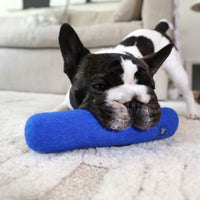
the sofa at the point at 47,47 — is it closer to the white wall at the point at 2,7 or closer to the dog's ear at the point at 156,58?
the dog's ear at the point at 156,58

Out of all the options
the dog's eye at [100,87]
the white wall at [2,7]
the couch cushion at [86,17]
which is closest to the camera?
the dog's eye at [100,87]

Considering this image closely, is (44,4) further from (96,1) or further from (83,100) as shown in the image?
(83,100)

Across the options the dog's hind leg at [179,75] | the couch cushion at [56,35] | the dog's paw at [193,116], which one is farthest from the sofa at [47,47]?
the dog's paw at [193,116]

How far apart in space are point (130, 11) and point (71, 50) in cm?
162

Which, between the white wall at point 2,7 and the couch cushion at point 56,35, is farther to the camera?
the white wall at point 2,7

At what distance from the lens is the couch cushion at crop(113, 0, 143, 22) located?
2275 mm

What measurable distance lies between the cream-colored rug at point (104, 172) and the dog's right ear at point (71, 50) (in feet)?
1.10

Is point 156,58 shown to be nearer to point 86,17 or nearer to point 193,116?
point 193,116

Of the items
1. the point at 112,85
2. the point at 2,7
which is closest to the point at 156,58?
the point at 112,85

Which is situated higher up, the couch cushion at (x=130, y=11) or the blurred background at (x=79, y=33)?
the couch cushion at (x=130, y=11)

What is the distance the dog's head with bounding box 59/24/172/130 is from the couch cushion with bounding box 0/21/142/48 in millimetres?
1274

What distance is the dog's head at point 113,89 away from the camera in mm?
677

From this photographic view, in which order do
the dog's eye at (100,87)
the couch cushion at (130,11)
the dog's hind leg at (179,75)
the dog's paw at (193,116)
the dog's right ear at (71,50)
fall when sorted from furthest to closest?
the couch cushion at (130,11) < the dog's hind leg at (179,75) < the dog's paw at (193,116) < the dog's right ear at (71,50) < the dog's eye at (100,87)

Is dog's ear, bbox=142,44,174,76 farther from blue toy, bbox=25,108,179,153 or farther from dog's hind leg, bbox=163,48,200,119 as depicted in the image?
dog's hind leg, bbox=163,48,200,119
